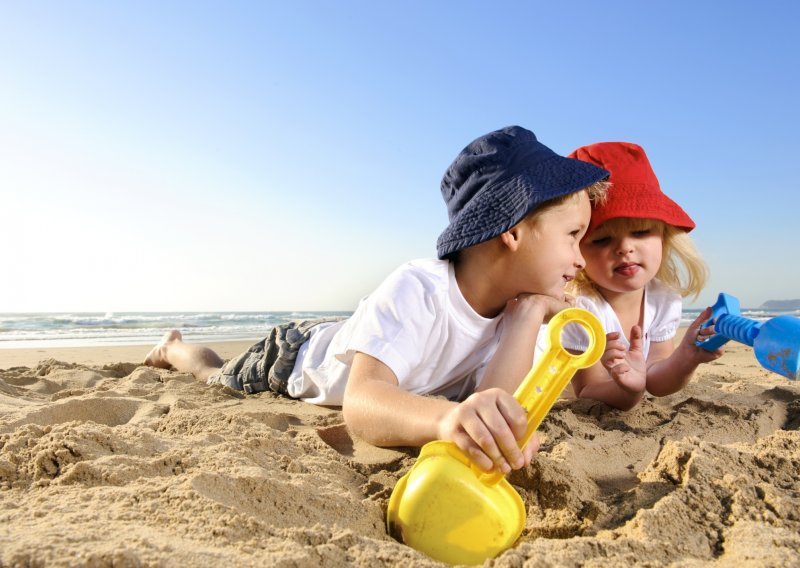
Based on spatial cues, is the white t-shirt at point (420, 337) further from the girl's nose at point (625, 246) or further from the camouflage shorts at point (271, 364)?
the girl's nose at point (625, 246)

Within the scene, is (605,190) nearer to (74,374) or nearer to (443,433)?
(443,433)

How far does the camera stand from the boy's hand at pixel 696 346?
2502mm

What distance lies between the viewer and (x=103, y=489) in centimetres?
123

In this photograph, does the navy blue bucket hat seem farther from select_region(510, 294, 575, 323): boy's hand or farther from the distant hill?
the distant hill

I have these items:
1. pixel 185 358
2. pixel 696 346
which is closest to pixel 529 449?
pixel 696 346

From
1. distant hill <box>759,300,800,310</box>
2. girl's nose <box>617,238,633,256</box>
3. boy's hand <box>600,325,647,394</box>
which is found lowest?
distant hill <box>759,300,800,310</box>

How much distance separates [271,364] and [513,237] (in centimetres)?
165

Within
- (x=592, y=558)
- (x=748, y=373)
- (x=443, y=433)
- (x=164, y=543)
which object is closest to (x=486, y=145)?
(x=443, y=433)

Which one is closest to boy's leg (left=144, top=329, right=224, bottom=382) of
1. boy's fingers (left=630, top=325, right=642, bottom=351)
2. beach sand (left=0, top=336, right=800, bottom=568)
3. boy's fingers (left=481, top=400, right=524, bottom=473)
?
beach sand (left=0, top=336, right=800, bottom=568)

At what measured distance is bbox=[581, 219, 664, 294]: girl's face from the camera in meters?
2.67

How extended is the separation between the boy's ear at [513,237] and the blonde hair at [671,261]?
731mm

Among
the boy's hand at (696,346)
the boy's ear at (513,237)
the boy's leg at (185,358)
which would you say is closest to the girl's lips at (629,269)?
the boy's hand at (696,346)

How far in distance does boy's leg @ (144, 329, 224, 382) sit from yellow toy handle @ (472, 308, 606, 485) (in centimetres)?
275

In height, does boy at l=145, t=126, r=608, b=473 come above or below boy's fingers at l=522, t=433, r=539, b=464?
above
